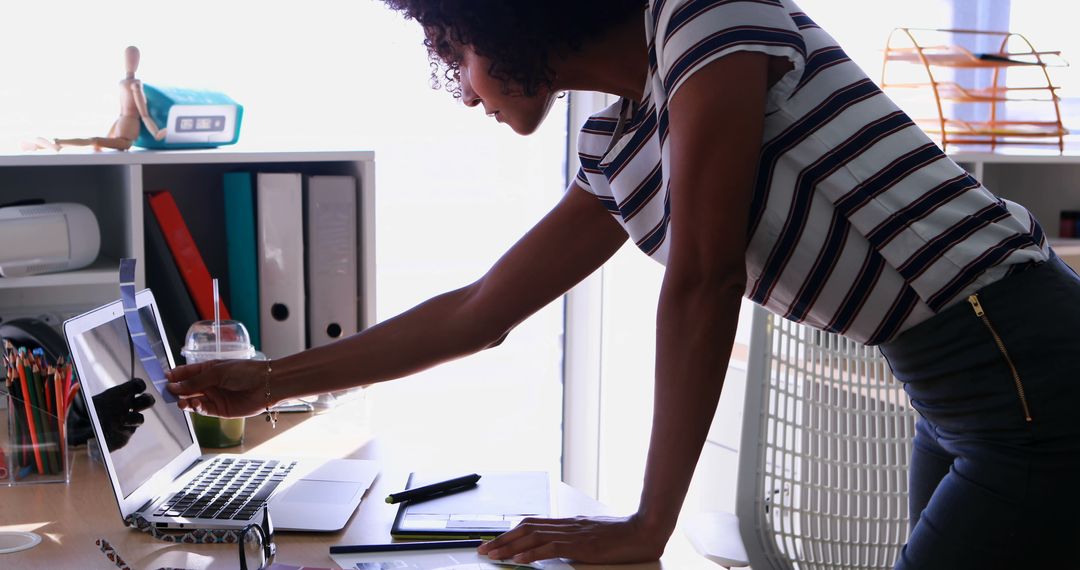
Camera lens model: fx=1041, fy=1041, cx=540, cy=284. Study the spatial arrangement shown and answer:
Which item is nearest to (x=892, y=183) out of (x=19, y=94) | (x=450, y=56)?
(x=450, y=56)

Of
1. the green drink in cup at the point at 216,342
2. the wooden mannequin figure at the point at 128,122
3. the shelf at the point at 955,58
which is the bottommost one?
the green drink in cup at the point at 216,342

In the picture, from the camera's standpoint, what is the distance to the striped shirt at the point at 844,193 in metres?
0.94

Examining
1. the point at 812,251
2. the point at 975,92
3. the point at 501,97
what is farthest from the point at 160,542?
the point at 975,92

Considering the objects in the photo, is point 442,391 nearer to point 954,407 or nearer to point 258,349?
point 258,349

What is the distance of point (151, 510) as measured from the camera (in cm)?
116

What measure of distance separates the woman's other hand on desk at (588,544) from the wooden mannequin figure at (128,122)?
1.11 metres

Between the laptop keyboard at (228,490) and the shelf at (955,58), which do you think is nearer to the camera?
the laptop keyboard at (228,490)

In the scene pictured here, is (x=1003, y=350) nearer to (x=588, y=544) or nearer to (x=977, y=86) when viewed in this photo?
(x=588, y=544)

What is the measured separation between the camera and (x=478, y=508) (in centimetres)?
118

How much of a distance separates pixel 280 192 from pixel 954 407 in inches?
48.3

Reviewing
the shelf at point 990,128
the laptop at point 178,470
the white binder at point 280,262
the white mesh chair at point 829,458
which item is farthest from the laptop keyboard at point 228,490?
the shelf at point 990,128

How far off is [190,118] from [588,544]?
119 centimetres

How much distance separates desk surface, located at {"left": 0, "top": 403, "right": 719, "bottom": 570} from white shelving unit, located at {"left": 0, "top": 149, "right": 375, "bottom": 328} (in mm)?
421

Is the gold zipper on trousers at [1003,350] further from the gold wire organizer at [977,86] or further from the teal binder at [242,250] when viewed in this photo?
the gold wire organizer at [977,86]
